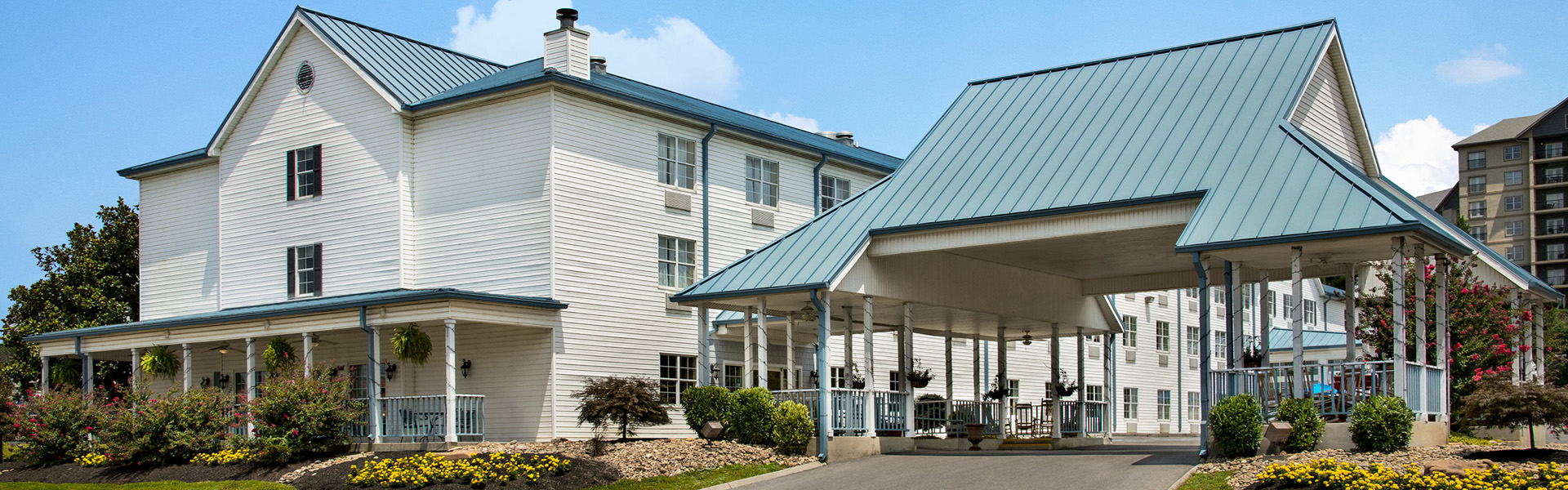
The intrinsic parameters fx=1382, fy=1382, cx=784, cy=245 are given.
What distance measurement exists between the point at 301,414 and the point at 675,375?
793cm

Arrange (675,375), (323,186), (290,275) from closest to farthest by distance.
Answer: (675,375)
(323,186)
(290,275)

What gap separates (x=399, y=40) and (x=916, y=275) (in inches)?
574

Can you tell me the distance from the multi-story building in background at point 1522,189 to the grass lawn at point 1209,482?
78.5 metres

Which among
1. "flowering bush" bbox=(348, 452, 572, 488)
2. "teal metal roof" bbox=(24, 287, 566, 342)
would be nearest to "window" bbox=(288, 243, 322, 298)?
"teal metal roof" bbox=(24, 287, 566, 342)

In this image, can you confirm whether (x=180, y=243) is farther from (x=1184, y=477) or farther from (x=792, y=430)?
(x=1184, y=477)

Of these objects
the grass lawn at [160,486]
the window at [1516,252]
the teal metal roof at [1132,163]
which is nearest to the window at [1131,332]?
the teal metal roof at [1132,163]

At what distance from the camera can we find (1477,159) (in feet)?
303

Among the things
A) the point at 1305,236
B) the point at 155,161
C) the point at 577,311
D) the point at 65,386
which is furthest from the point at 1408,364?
the point at 155,161

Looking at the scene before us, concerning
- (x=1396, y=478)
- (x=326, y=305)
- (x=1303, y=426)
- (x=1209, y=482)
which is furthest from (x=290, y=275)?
(x=1396, y=478)

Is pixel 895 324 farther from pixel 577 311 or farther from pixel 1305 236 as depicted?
pixel 1305 236

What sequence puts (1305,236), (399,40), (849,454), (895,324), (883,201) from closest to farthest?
1. (1305,236)
2. (849,454)
3. (883,201)
4. (895,324)
5. (399,40)

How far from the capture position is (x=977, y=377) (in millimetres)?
29344

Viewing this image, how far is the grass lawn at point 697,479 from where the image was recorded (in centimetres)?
2002

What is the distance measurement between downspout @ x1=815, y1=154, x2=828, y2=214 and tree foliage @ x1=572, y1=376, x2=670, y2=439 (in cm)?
1027
